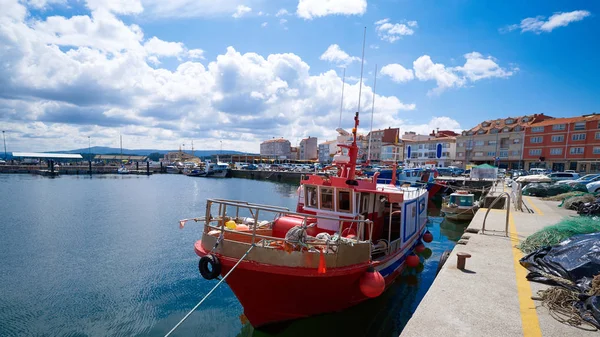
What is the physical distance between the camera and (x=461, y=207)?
72.9 feet

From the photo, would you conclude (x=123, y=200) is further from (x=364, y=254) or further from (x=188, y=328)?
(x=364, y=254)

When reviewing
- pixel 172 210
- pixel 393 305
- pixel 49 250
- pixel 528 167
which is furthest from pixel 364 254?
pixel 528 167

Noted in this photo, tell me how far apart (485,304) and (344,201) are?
4205 mm

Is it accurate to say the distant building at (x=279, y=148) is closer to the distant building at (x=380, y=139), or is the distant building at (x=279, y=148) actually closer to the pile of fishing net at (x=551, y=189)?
the distant building at (x=380, y=139)

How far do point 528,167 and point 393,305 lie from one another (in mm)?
65253

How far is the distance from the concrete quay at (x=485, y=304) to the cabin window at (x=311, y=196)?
13.0ft

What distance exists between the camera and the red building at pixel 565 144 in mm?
50969

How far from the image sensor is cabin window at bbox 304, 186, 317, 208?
372 inches

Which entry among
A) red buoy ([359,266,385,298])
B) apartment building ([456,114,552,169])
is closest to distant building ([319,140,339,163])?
apartment building ([456,114,552,169])

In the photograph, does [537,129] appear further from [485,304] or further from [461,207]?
[485,304]

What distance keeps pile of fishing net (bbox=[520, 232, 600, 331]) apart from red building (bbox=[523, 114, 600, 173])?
5929 centimetres

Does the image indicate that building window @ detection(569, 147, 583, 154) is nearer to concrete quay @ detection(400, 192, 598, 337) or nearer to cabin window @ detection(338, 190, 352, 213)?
concrete quay @ detection(400, 192, 598, 337)

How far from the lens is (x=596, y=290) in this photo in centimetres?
522

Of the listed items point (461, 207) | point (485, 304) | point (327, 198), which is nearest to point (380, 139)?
point (461, 207)
